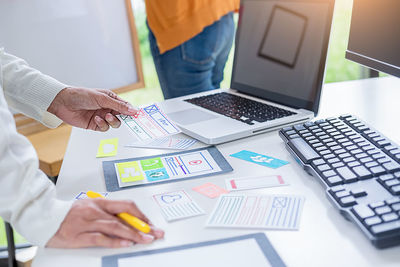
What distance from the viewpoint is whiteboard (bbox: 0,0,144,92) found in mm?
1800

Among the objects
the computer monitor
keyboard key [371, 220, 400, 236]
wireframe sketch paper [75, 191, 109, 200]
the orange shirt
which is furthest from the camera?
the orange shirt

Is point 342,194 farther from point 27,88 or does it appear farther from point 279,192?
point 27,88

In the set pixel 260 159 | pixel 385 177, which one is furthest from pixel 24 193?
pixel 385 177

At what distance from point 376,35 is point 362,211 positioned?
51cm

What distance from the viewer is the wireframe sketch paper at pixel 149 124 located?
0.94m

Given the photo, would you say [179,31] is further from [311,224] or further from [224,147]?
[311,224]

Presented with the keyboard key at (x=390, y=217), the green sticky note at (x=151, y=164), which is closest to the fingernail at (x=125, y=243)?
the green sticky note at (x=151, y=164)

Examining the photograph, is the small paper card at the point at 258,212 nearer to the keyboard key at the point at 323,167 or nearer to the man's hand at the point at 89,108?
the keyboard key at the point at 323,167

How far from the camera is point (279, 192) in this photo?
780 mm

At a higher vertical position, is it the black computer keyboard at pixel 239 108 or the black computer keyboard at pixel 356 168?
the black computer keyboard at pixel 356 168

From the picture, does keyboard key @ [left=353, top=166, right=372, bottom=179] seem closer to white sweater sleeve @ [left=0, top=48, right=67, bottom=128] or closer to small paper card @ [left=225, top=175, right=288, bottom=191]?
small paper card @ [left=225, top=175, right=288, bottom=191]

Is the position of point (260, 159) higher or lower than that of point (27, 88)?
lower

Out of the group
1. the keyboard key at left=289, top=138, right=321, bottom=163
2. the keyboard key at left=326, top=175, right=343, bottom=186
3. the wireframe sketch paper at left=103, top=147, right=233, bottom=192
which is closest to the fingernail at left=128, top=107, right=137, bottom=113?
the wireframe sketch paper at left=103, top=147, right=233, bottom=192

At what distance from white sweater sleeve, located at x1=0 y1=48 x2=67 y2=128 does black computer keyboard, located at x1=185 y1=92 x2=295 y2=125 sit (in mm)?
386
